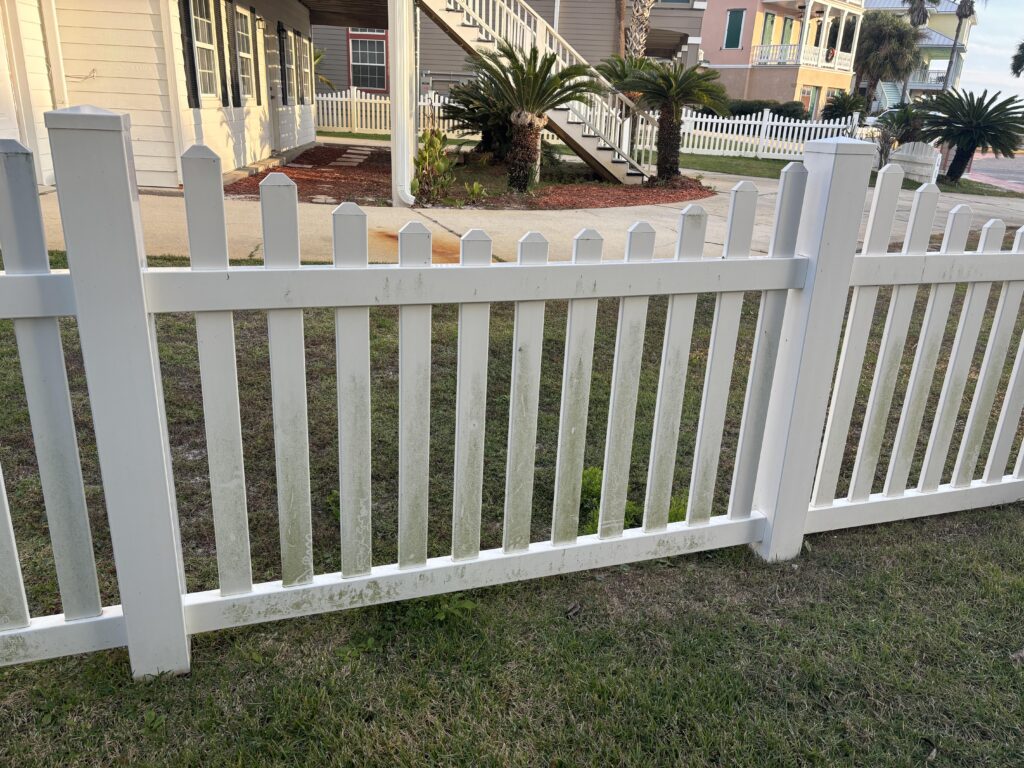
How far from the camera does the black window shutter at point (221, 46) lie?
381 inches

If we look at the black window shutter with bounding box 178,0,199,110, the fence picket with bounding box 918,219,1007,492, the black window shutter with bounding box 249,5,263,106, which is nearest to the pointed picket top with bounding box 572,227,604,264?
the fence picket with bounding box 918,219,1007,492

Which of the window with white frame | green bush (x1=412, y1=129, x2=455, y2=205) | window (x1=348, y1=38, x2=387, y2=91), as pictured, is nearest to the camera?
green bush (x1=412, y1=129, x2=455, y2=205)

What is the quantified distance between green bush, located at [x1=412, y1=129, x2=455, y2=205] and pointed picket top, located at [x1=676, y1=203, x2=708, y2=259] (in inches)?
282

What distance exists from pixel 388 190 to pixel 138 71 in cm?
301

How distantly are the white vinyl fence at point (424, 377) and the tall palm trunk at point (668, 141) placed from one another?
9.95m

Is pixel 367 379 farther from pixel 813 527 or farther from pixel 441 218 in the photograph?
pixel 441 218

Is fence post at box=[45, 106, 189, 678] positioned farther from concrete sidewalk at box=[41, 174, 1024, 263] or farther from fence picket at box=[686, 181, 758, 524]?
concrete sidewalk at box=[41, 174, 1024, 263]

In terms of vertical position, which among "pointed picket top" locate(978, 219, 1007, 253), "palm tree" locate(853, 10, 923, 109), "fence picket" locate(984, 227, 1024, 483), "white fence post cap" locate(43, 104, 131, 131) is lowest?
"fence picket" locate(984, 227, 1024, 483)

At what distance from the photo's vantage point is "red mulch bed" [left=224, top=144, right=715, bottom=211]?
8.97 m

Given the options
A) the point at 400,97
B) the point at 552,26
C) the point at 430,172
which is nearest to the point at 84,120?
the point at 400,97

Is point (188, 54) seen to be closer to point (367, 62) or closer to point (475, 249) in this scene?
point (475, 249)

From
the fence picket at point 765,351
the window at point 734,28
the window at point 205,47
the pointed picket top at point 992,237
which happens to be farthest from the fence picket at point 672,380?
the window at point 734,28

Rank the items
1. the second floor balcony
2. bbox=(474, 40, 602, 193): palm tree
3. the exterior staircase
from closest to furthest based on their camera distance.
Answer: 1. bbox=(474, 40, 602, 193): palm tree
2. the exterior staircase
3. the second floor balcony

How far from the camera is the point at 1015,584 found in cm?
254
